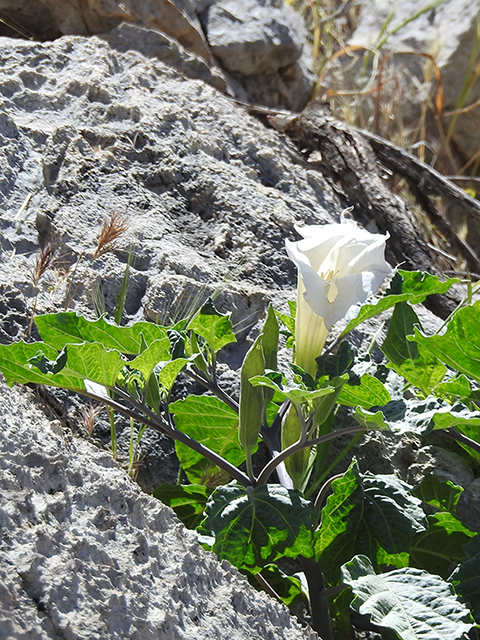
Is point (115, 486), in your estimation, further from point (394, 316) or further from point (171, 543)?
point (394, 316)

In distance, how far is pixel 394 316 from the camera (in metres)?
1.38

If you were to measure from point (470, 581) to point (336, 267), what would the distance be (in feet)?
1.88

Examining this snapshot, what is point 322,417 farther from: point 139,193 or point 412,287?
point 139,193

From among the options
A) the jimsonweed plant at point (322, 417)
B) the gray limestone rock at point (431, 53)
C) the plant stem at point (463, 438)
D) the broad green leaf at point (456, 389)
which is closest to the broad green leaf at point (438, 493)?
the jimsonweed plant at point (322, 417)

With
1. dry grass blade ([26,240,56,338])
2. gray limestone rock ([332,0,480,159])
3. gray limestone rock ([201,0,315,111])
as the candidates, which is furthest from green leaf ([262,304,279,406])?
gray limestone rock ([332,0,480,159])

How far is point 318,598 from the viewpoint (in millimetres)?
1163

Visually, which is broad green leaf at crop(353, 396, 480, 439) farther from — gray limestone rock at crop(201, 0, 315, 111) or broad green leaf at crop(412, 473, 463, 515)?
gray limestone rock at crop(201, 0, 315, 111)

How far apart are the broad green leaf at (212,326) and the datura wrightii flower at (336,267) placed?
0.51 ft

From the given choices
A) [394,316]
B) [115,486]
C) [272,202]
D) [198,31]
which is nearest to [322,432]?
[394,316]

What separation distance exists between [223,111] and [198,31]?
0.67 metres

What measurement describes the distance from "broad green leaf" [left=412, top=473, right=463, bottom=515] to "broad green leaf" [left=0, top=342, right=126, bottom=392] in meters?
0.67

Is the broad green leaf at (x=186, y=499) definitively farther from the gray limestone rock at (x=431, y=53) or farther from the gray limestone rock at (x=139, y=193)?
the gray limestone rock at (x=431, y=53)

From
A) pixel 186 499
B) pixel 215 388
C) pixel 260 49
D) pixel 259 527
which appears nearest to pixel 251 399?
pixel 215 388

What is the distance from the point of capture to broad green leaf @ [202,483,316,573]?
1097mm
